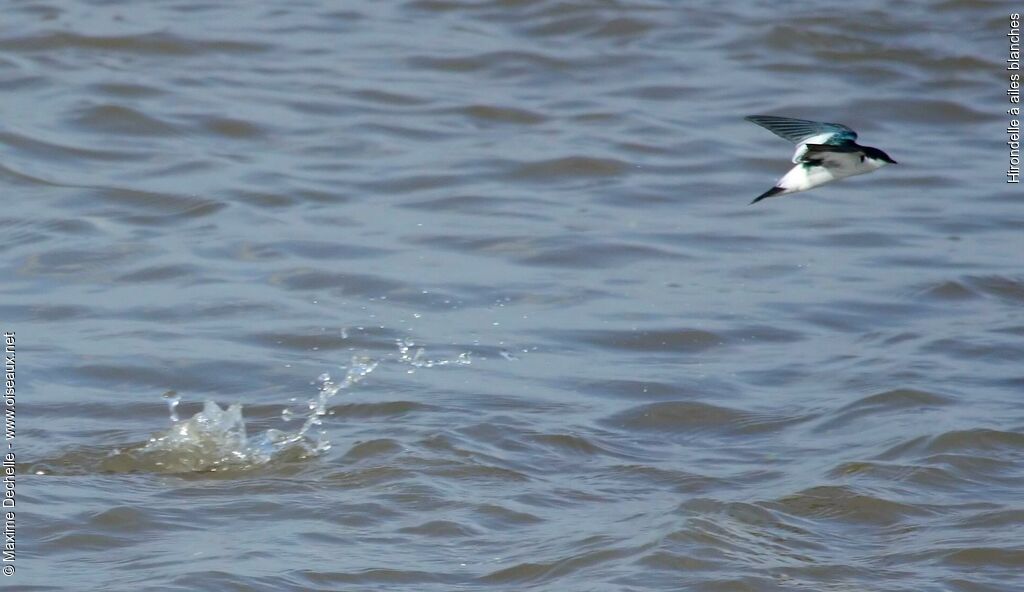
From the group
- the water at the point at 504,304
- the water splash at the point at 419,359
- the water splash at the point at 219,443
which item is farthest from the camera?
the water splash at the point at 419,359

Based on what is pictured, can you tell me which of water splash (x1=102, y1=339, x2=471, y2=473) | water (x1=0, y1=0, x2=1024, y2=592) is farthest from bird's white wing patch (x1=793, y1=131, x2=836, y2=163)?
water splash (x1=102, y1=339, x2=471, y2=473)

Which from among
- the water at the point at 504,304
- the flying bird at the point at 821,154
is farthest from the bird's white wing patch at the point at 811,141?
the water at the point at 504,304

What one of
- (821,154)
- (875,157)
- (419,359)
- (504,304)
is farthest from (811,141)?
(504,304)

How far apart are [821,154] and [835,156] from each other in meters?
0.04

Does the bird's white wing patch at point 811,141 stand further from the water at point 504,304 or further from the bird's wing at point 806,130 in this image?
the water at point 504,304

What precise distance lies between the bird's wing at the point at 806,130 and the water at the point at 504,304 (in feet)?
3.00

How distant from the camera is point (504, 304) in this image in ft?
19.8

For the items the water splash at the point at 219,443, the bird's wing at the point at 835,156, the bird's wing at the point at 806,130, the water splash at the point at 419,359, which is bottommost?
the water splash at the point at 419,359

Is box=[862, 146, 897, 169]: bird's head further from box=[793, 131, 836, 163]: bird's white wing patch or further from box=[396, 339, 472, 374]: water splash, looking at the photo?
box=[396, 339, 472, 374]: water splash

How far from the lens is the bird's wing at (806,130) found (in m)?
4.14

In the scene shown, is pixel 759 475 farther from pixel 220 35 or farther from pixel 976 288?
pixel 220 35

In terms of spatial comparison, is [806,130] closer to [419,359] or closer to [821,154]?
[821,154]

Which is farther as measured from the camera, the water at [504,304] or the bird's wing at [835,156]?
the bird's wing at [835,156]

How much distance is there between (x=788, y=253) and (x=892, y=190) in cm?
139
